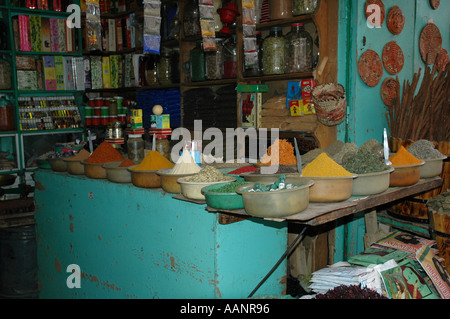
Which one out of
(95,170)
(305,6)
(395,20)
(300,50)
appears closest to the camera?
(95,170)

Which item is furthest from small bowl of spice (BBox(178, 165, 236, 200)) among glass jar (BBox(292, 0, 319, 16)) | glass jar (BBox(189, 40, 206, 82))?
glass jar (BBox(189, 40, 206, 82))

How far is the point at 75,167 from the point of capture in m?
2.45

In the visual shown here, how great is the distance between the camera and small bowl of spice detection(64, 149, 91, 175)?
8.00ft

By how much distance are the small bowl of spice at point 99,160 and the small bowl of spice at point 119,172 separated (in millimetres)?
92

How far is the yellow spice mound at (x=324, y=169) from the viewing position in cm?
153

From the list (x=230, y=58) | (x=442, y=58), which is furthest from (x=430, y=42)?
(x=230, y=58)

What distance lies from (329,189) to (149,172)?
0.83 metres

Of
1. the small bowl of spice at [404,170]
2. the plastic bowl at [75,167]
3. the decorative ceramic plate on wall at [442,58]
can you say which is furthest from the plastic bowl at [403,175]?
the decorative ceramic plate on wall at [442,58]

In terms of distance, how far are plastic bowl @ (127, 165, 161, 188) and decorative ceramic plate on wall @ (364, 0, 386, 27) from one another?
6.11ft

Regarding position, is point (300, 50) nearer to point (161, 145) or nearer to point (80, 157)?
point (161, 145)

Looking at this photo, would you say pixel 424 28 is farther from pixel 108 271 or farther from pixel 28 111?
pixel 28 111

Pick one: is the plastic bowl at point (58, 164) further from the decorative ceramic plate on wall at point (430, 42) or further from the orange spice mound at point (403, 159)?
the decorative ceramic plate on wall at point (430, 42)

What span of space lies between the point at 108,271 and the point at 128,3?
318 cm

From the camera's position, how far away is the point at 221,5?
335 centimetres
